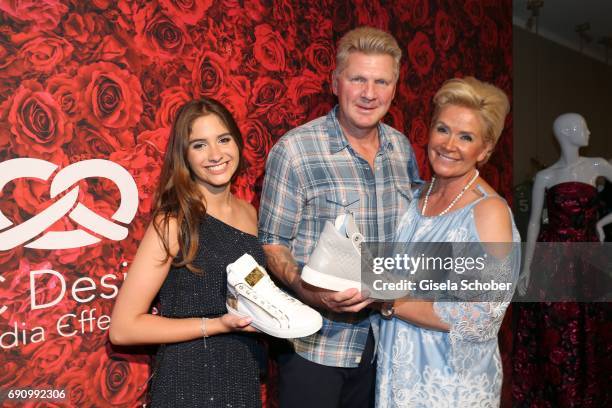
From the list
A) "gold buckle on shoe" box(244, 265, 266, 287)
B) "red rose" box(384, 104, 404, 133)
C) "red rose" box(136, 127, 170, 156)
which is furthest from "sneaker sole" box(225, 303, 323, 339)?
"red rose" box(384, 104, 404, 133)

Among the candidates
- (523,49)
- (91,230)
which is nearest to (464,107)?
(91,230)

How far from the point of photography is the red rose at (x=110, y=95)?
1805 millimetres

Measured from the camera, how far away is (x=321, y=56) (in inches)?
95.4

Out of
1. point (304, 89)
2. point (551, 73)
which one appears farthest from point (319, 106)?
point (551, 73)

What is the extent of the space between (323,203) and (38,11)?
1.17m

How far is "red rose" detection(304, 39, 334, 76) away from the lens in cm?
239

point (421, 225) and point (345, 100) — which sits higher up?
point (345, 100)

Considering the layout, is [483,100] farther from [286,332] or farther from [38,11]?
[38,11]

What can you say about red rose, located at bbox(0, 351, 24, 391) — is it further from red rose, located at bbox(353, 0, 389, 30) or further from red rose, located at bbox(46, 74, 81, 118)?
red rose, located at bbox(353, 0, 389, 30)

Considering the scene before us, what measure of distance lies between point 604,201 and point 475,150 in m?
2.76

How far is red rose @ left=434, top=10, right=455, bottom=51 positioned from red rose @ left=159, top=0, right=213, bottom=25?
1.49 m

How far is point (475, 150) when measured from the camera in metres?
1.77

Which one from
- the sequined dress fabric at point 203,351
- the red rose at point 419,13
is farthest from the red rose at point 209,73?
the red rose at point 419,13

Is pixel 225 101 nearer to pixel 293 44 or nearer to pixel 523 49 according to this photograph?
pixel 293 44
